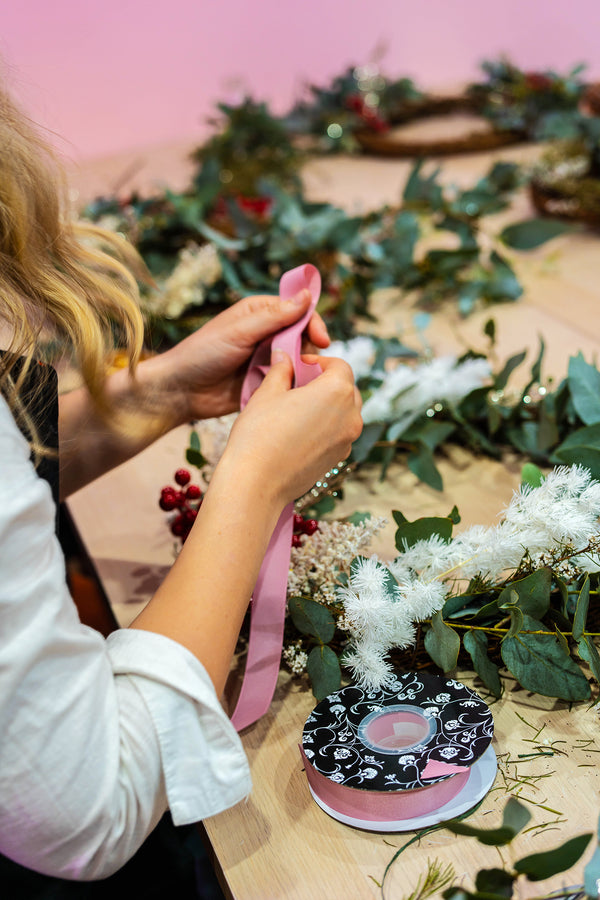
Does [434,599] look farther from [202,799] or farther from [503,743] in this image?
[202,799]

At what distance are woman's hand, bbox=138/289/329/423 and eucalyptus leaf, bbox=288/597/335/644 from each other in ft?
0.96

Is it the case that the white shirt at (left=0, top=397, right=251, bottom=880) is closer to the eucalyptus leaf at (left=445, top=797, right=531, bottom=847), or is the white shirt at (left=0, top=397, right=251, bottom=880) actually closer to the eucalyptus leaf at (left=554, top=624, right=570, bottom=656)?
the eucalyptus leaf at (left=445, top=797, right=531, bottom=847)

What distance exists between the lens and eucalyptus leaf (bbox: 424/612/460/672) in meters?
0.68

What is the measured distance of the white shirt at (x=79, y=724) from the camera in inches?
19.3

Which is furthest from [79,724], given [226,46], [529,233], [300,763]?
[226,46]

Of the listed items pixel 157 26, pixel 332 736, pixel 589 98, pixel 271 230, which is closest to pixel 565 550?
pixel 332 736

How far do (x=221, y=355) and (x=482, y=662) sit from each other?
0.44 m

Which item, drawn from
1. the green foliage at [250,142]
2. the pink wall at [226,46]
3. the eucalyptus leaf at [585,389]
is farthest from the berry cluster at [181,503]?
the pink wall at [226,46]

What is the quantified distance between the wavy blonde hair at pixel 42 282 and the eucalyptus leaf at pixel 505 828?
41 centimetres

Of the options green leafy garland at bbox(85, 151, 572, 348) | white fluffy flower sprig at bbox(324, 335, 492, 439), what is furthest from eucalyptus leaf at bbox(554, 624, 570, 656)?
green leafy garland at bbox(85, 151, 572, 348)

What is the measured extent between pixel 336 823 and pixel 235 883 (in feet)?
0.28

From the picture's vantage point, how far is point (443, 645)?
0.68 meters

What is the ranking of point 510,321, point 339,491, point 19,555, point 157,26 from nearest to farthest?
point 19,555, point 339,491, point 510,321, point 157,26

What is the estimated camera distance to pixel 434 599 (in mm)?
679
